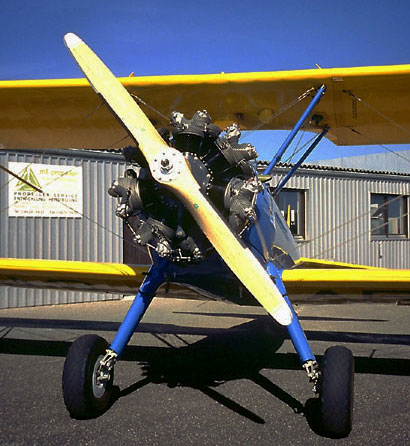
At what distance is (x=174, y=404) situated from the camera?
14.8 feet

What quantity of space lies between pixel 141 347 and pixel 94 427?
9.93ft

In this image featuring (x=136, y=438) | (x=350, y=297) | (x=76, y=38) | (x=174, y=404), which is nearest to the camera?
(x=136, y=438)

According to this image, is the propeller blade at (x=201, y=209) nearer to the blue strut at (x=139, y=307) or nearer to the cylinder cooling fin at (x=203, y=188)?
the cylinder cooling fin at (x=203, y=188)

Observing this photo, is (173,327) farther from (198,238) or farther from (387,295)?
(198,238)

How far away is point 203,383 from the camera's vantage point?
5.21 meters

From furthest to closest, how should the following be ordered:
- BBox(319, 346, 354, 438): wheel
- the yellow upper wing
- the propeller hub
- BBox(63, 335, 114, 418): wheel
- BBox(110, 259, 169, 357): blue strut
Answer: the yellow upper wing → BBox(110, 259, 169, 357): blue strut → BBox(63, 335, 114, 418): wheel → BBox(319, 346, 354, 438): wheel → the propeller hub

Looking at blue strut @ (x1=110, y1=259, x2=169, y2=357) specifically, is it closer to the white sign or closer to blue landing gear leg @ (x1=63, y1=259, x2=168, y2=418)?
blue landing gear leg @ (x1=63, y1=259, x2=168, y2=418)

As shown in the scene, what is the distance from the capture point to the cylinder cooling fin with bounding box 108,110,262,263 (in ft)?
12.5

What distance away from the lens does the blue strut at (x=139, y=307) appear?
4.39m

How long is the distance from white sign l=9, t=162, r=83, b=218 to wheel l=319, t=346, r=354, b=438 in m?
7.29

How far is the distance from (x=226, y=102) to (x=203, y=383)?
2836mm

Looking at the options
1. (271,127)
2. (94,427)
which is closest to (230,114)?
(271,127)

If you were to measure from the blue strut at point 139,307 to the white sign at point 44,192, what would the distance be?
240 inches

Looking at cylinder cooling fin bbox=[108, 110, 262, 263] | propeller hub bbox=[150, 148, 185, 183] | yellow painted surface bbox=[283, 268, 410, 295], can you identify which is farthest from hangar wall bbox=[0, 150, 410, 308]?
propeller hub bbox=[150, 148, 185, 183]
